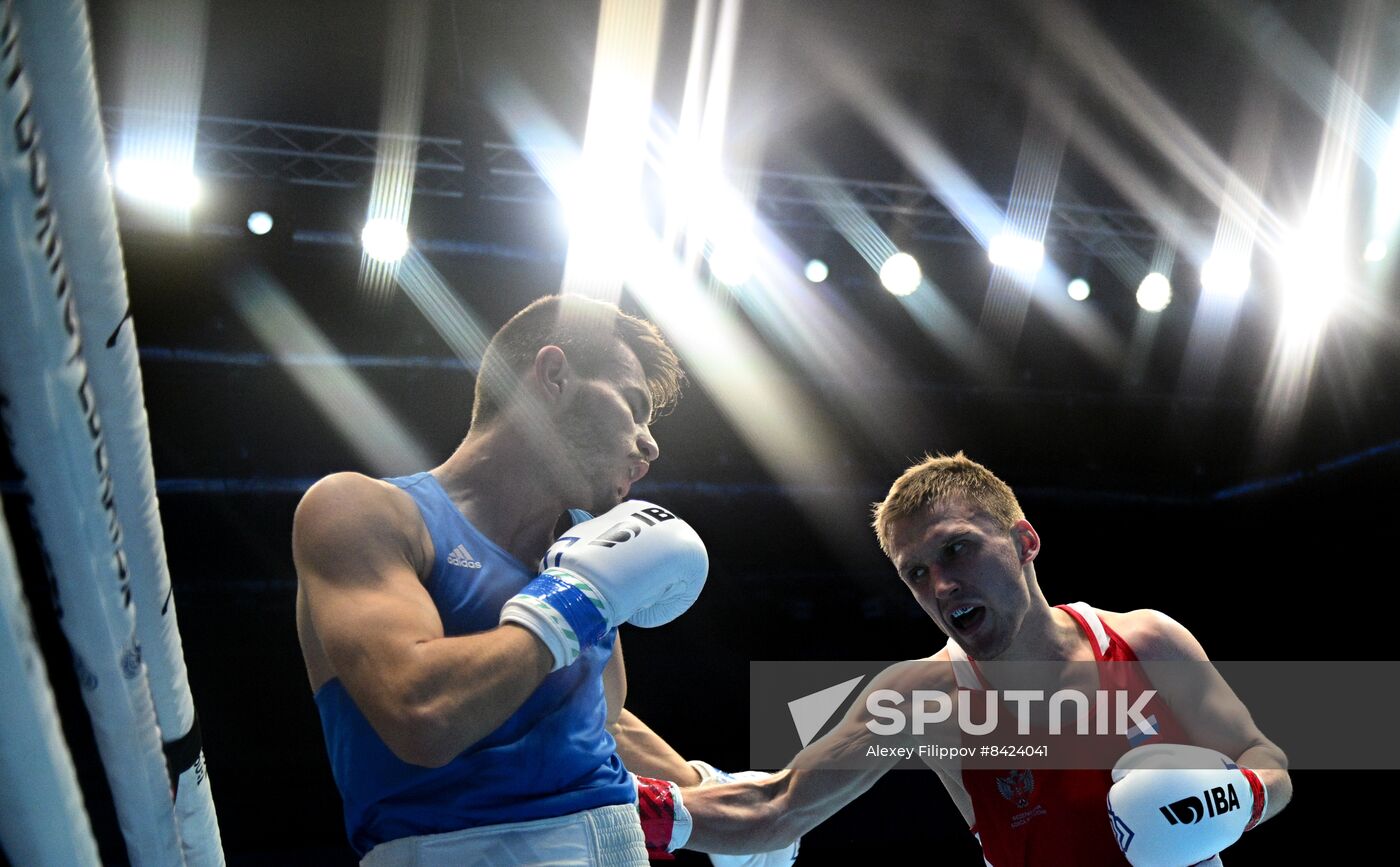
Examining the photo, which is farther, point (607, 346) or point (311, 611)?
point (607, 346)

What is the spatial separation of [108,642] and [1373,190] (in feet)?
23.8

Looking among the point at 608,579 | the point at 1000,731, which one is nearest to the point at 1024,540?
the point at 1000,731

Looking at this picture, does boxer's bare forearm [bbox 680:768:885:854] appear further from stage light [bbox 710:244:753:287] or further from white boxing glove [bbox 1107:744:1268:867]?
stage light [bbox 710:244:753:287]

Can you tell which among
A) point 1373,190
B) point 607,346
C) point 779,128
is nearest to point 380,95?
point 779,128

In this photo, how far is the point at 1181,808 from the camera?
2502 mm

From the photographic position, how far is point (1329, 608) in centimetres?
909

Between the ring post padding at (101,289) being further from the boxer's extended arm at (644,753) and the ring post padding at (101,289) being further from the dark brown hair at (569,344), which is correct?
the boxer's extended arm at (644,753)

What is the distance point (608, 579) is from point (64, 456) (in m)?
0.83

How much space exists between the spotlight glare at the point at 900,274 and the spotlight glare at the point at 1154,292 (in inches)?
59.4

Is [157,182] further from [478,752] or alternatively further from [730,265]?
[478,752]

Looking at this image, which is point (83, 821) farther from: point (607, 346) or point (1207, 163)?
point (1207, 163)

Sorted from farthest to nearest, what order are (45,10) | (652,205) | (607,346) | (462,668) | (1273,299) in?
(1273,299), (652,205), (607,346), (462,668), (45,10)

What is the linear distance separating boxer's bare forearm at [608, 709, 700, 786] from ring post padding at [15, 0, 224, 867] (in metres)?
1.19

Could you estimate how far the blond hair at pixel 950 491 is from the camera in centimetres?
304
